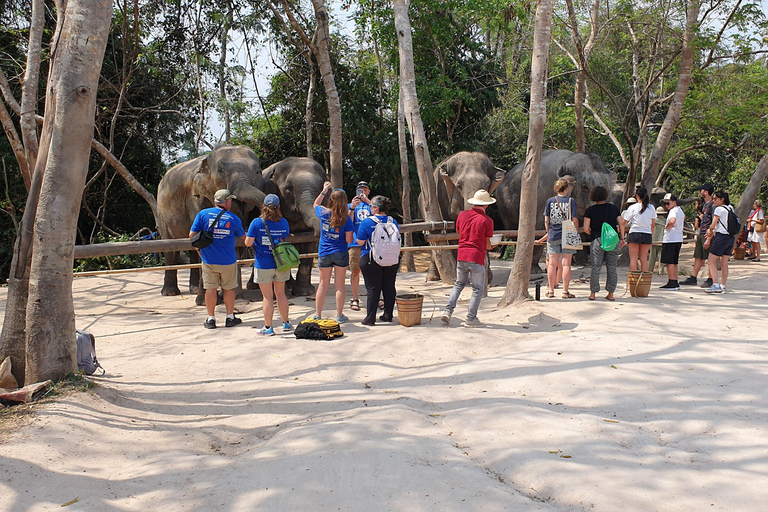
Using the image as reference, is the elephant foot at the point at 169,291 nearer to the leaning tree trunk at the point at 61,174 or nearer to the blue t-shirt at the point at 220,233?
the blue t-shirt at the point at 220,233

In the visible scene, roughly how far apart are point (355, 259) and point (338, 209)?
144 cm

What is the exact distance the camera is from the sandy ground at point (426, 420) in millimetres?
3273

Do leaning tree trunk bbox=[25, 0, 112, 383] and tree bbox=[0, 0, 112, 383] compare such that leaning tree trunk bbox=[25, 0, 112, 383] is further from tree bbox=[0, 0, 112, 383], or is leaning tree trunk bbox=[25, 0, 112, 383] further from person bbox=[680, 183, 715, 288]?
person bbox=[680, 183, 715, 288]

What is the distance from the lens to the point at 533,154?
317 inches

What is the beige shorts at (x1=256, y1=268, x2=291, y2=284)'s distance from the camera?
7312 millimetres

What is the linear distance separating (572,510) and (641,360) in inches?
115

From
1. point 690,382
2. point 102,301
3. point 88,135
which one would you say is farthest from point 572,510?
point 102,301

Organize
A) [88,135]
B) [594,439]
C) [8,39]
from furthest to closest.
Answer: [8,39] < [88,135] < [594,439]

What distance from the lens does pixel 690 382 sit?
5020mm

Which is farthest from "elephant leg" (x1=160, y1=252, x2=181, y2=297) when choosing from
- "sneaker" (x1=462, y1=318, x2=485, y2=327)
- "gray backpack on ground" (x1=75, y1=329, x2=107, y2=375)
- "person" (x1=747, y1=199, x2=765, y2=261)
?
"person" (x1=747, y1=199, x2=765, y2=261)

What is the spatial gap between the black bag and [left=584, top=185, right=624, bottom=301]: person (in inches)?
202

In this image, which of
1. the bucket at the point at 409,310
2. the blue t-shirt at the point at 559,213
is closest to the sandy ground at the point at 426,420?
the bucket at the point at 409,310

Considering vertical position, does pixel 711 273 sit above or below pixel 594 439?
above

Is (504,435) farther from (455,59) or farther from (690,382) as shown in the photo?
(455,59)
